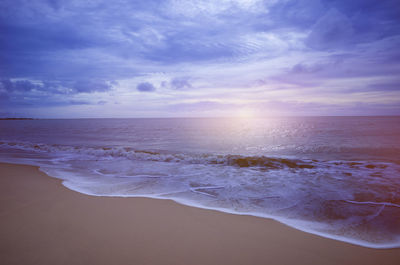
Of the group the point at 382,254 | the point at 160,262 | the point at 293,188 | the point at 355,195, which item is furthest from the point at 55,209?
the point at 355,195

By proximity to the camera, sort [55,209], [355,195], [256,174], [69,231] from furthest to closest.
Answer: [256,174] → [355,195] → [55,209] → [69,231]

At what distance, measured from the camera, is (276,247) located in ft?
9.96

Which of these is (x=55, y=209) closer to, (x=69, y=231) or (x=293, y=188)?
(x=69, y=231)

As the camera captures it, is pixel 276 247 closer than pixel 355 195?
Yes

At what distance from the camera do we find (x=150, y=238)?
320 cm

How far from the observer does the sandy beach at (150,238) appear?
2.74m

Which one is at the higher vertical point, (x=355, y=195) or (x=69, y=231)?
(x=69, y=231)

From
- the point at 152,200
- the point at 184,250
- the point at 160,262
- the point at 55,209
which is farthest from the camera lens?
the point at 152,200

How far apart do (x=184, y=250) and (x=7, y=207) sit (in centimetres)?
433

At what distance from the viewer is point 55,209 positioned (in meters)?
4.28

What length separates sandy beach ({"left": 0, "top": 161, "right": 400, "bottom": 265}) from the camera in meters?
2.74

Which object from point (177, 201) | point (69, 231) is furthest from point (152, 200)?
point (69, 231)

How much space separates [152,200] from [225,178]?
11.4 ft

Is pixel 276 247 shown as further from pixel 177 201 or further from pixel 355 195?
pixel 355 195
